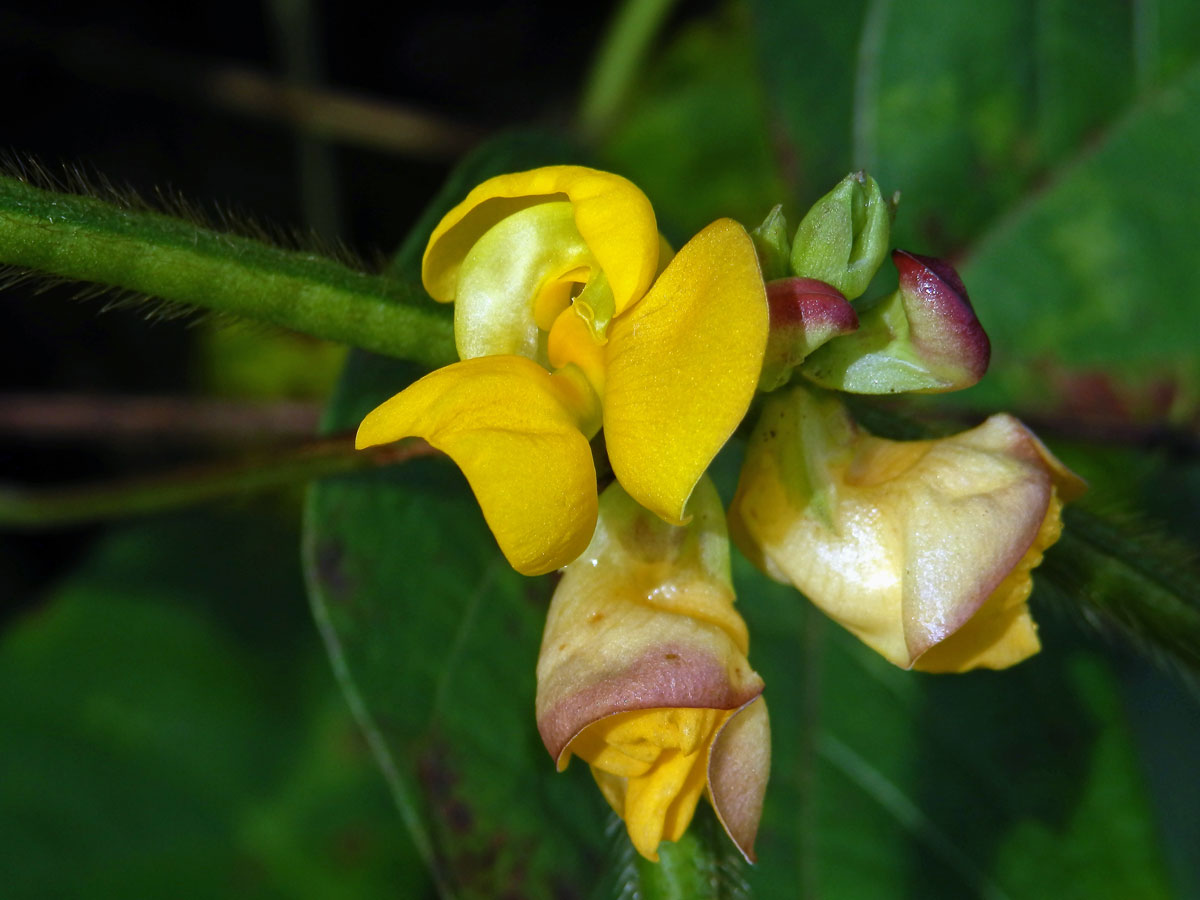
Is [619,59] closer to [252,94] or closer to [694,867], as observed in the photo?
[252,94]

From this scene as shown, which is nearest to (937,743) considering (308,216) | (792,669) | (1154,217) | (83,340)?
(792,669)

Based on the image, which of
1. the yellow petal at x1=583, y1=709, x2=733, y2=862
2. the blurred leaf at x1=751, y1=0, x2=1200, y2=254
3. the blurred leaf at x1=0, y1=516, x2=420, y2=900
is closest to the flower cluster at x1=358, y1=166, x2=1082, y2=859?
the yellow petal at x1=583, y1=709, x2=733, y2=862

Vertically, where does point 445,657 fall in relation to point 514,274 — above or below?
below

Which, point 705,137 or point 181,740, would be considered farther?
point 705,137

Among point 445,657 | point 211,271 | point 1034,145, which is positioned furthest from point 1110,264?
point 211,271

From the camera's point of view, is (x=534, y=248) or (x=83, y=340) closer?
(x=534, y=248)

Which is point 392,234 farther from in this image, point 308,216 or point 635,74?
point 635,74
